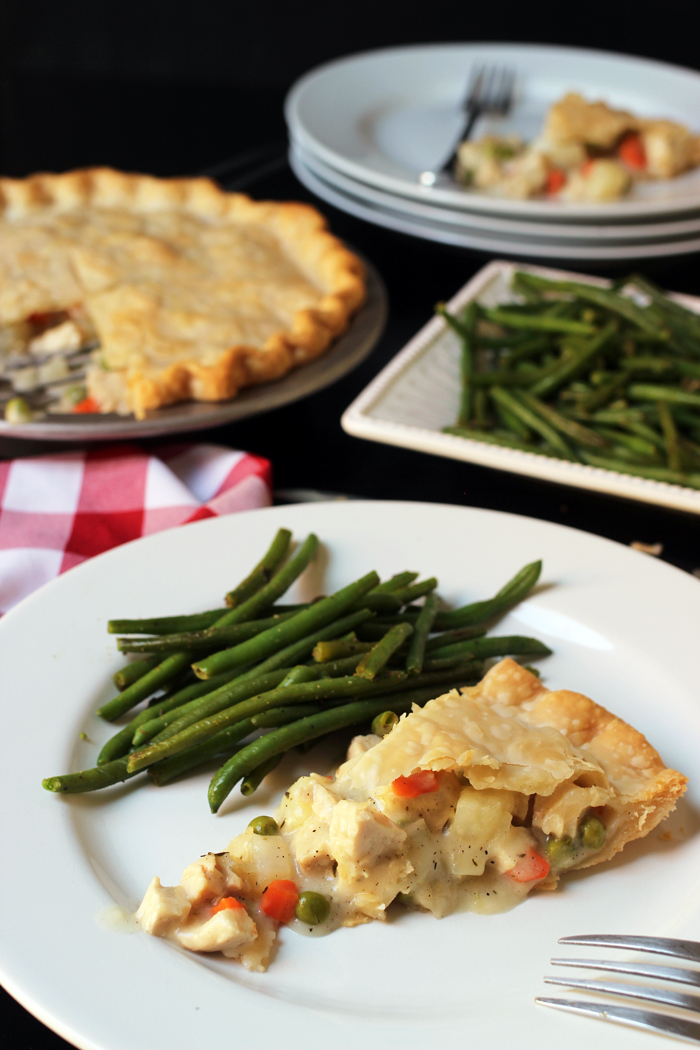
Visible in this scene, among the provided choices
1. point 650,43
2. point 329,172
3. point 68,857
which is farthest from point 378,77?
point 68,857

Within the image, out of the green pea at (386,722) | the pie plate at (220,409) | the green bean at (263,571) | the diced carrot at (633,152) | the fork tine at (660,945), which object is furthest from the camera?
the diced carrot at (633,152)

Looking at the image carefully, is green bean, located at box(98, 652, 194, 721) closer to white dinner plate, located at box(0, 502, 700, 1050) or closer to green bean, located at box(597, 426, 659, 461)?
white dinner plate, located at box(0, 502, 700, 1050)

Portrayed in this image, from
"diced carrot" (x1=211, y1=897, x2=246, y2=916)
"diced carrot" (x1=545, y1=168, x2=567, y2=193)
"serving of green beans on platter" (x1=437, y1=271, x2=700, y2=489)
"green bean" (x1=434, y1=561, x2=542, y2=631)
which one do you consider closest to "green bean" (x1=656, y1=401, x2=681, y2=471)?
"serving of green beans on platter" (x1=437, y1=271, x2=700, y2=489)

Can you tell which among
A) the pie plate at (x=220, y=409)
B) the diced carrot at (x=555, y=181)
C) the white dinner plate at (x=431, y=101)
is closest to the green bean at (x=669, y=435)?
the pie plate at (x=220, y=409)

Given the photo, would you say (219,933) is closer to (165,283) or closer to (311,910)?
(311,910)

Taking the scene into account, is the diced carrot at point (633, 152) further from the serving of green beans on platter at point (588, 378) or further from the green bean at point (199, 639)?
the green bean at point (199, 639)
